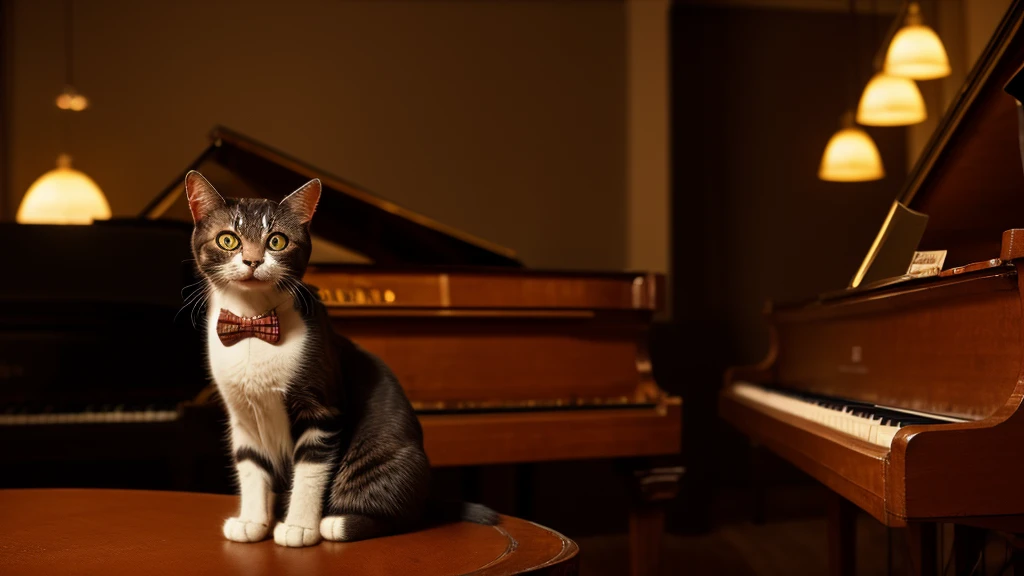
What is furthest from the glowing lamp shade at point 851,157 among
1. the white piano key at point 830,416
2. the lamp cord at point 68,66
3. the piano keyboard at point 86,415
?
the lamp cord at point 68,66

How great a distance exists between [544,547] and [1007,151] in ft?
5.39

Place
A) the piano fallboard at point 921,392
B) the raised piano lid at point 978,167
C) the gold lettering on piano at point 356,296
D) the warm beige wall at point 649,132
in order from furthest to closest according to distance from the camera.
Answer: the warm beige wall at point 649,132, the gold lettering on piano at point 356,296, the raised piano lid at point 978,167, the piano fallboard at point 921,392

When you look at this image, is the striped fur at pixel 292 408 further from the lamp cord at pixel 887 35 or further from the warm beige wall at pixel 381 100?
the warm beige wall at pixel 381 100

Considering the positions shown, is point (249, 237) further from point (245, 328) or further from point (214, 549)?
point (214, 549)

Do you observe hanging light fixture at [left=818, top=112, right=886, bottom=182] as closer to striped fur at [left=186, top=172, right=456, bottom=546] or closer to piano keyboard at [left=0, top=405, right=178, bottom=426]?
piano keyboard at [left=0, top=405, right=178, bottom=426]

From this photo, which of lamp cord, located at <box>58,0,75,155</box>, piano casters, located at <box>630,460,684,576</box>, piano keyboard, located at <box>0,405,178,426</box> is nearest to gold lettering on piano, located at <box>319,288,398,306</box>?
piano keyboard, located at <box>0,405,178,426</box>

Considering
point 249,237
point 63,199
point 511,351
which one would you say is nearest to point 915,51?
point 511,351

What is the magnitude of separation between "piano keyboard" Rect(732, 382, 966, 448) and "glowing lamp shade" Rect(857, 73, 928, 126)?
1575mm

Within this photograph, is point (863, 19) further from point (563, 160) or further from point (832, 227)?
point (563, 160)

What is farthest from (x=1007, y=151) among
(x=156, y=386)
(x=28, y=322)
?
(x=28, y=322)

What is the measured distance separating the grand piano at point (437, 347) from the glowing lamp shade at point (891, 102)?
1.72 m

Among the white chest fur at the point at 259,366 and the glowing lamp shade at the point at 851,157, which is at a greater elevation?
the glowing lamp shade at the point at 851,157

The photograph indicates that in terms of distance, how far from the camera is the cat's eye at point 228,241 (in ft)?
3.19

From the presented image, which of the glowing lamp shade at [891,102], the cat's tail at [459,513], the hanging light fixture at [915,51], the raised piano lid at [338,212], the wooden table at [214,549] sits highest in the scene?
the hanging light fixture at [915,51]
